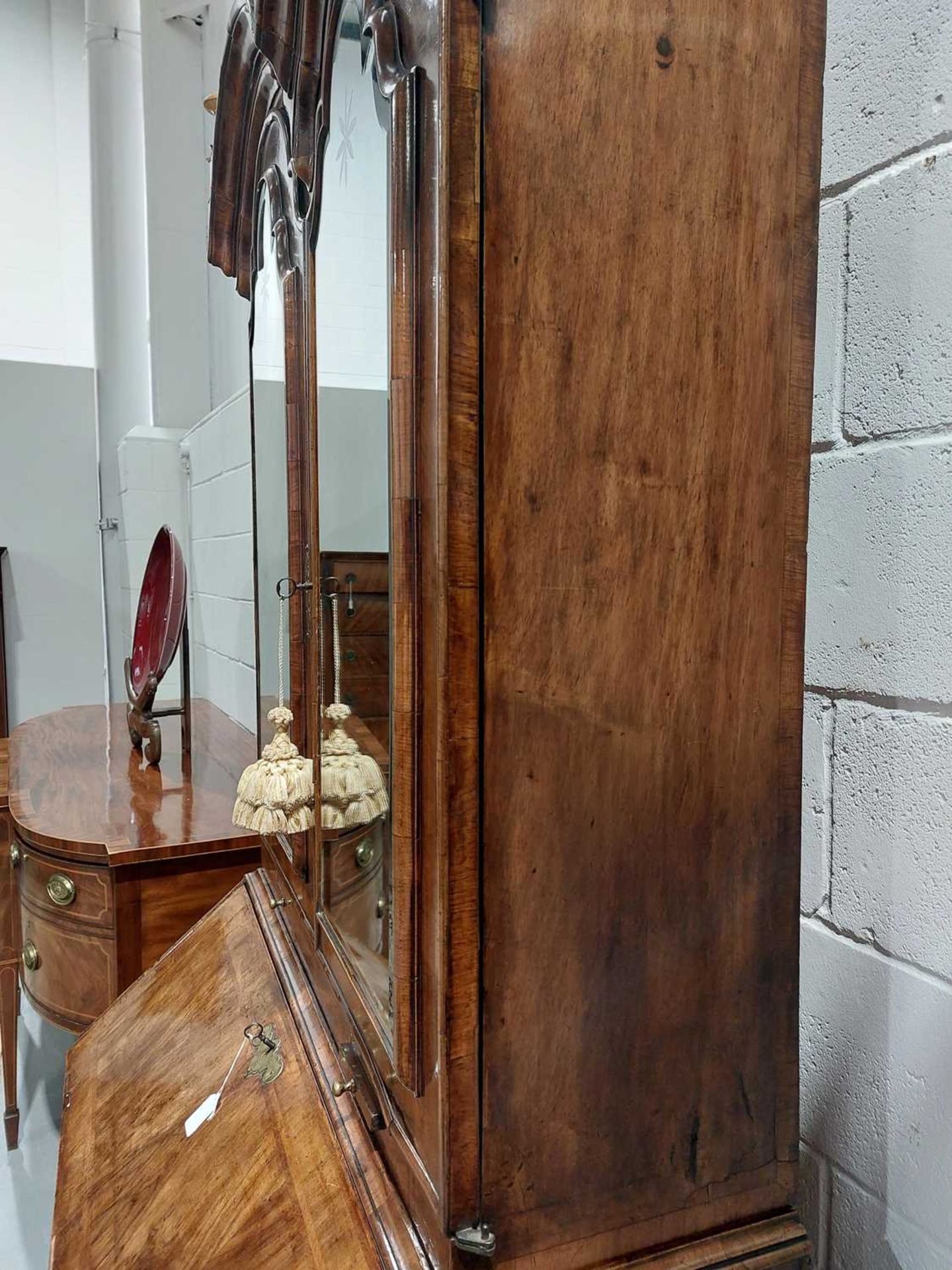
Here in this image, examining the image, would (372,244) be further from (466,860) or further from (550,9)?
→ (466,860)

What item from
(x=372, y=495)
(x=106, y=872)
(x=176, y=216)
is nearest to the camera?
(x=372, y=495)

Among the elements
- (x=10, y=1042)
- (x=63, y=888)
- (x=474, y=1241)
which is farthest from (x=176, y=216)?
(x=474, y=1241)

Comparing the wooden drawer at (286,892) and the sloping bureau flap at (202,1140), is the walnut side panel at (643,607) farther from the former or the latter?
the wooden drawer at (286,892)

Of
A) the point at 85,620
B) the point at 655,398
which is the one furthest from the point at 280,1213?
the point at 85,620

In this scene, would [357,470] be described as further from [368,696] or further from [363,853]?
[363,853]

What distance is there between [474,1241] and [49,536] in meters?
4.03

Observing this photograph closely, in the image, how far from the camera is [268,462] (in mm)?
1083

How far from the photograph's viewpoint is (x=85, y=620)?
13.1 ft

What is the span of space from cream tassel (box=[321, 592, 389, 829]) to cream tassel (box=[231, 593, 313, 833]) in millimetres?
70

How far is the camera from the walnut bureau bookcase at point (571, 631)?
1.63 feet

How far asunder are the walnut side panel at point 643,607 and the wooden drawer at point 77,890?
102 centimetres

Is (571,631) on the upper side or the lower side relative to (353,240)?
lower

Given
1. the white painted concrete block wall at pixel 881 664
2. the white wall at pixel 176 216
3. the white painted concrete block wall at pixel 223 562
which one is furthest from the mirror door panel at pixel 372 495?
the white wall at pixel 176 216

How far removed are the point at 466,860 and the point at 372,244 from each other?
427mm
